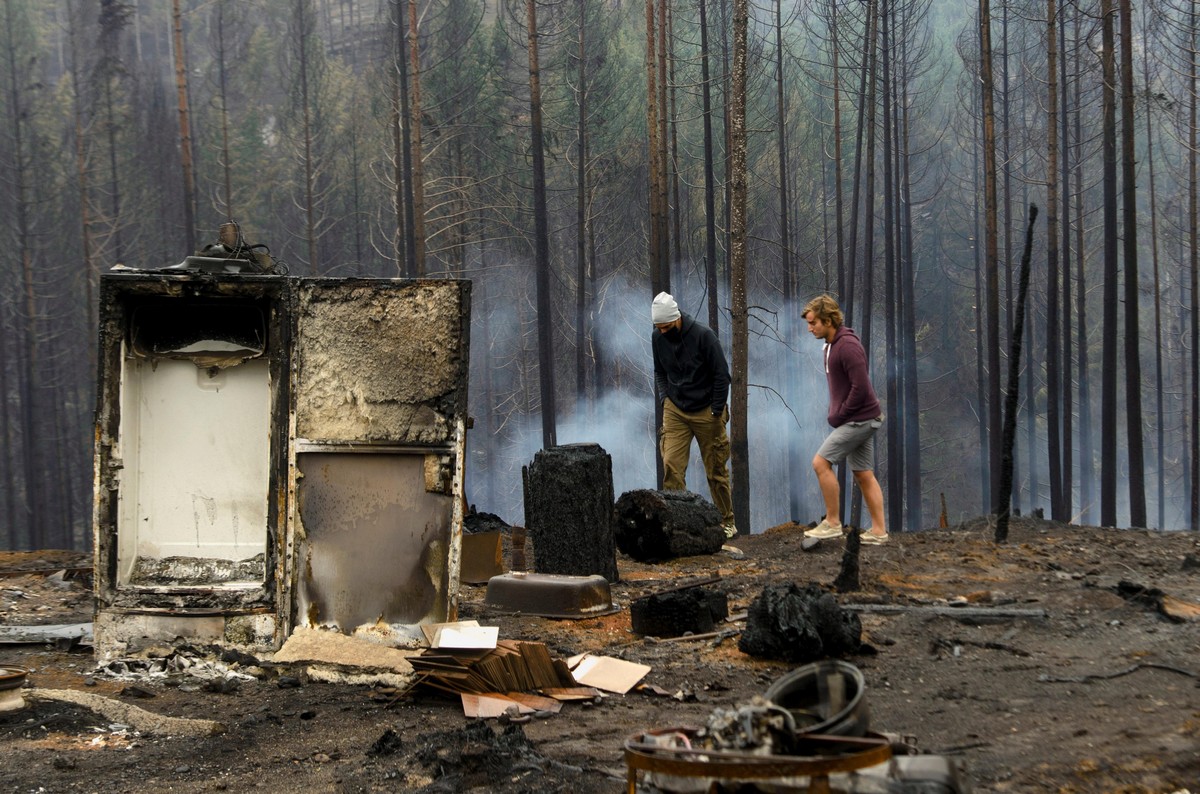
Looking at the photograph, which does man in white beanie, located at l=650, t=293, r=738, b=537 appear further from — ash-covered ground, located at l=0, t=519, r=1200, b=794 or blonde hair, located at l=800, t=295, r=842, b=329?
ash-covered ground, located at l=0, t=519, r=1200, b=794

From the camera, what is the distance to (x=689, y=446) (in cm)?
1051

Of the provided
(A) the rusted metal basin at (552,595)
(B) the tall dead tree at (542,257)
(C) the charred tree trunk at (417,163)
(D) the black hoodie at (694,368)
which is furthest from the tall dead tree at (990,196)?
(A) the rusted metal basin at (552,595)

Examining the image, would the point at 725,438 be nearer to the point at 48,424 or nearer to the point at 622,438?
the point at 622,438

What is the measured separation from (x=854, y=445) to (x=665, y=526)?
1.75 metres

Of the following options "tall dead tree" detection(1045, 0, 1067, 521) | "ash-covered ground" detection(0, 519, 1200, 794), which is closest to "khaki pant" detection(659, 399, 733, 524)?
"ash-covered ground" detection(0, 519, 1200, 794)

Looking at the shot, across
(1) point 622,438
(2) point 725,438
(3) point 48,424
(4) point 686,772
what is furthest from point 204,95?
(4) point 686,772

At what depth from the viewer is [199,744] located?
4.90 m

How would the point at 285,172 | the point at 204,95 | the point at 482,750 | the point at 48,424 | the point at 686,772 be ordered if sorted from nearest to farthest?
the point at 686,772
the point at 482,750
the point at 48,424
the point at 285,172
the point at 204,95

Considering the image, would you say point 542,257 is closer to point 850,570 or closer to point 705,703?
point 850,570

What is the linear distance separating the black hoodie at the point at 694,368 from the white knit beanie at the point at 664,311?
→ 0.22 meters

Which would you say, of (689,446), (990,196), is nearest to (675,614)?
(689,446)

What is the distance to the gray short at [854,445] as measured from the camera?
9297 millimetres

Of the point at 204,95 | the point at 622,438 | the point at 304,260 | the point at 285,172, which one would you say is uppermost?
the point at 204,95

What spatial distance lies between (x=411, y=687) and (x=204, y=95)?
Answer: 44.5 meters
